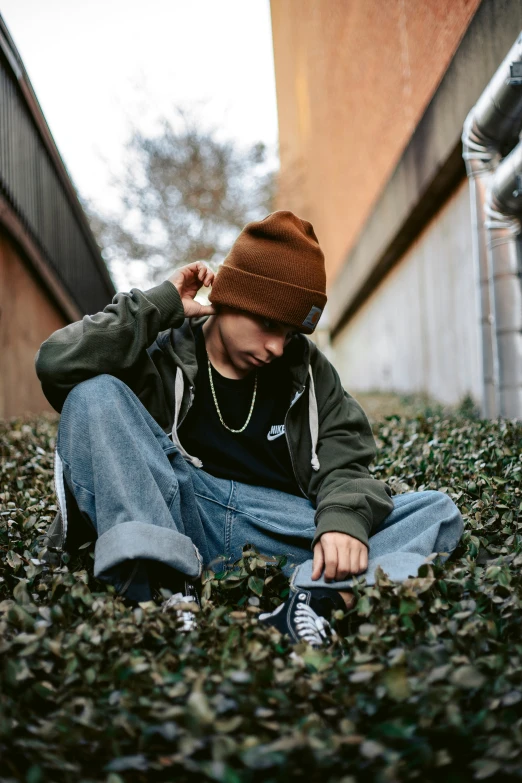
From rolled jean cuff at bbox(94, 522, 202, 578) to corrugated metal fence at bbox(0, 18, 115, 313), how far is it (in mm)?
4796

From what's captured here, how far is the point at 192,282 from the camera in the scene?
271cm

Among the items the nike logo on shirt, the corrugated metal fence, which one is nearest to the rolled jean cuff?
the nike logo on shirt

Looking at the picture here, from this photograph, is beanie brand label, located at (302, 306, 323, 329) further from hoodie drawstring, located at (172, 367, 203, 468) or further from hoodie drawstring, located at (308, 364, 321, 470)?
hoodie drawstring, located at (172, 367, 203, 468)

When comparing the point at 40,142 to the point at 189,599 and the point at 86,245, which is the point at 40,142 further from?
the point at 189,599

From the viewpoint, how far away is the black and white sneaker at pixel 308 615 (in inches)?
75.0

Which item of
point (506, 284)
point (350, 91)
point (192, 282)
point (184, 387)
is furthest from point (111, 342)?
point (350, 91)

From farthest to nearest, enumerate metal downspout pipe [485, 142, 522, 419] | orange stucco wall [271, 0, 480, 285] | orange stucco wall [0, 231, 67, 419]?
orange stucco wall [271, 0, 480, 285] → orange stucco wall [0, 231, 67, 419] → metal downspout pipe [485, 142, 522, 419]

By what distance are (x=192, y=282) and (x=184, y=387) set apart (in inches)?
16.8

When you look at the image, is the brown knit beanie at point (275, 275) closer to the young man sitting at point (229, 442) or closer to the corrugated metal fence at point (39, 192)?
the young man sitting at point (229, 442)

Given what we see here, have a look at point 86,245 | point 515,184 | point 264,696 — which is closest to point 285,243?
point 264,696

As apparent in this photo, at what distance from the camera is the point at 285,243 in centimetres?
250

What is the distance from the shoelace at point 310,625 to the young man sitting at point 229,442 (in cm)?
1

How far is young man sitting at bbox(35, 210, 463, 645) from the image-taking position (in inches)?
83.4

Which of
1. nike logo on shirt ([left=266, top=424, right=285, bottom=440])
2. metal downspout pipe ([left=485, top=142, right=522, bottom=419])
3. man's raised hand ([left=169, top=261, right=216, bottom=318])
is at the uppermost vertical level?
man's raised hand ([left=169, top=261, right=216, bottom=318])
